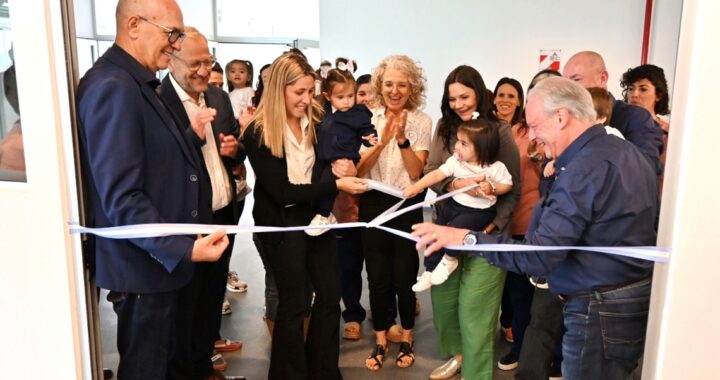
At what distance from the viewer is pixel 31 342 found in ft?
5.95

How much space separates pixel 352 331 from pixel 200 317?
1163 millimetres

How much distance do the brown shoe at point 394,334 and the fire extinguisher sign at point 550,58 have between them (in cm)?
462

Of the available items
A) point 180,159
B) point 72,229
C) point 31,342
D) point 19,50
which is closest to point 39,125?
point 19,50

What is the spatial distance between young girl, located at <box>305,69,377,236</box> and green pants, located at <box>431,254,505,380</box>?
0.76 m

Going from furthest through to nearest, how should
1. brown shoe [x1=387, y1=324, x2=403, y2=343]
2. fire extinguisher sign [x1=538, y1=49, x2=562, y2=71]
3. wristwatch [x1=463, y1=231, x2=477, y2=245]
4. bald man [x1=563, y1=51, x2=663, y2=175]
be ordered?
fire extinguisher sign [x1=538, y1=49, x2=562, y2=71] < brown shoe [x1=387, y1=324, x2=403, y2=343] < bald man [x1=563, y1=51, x2=663, y2=175] < wristwatch [x1=463, y1=231, x2=477, y2=245]

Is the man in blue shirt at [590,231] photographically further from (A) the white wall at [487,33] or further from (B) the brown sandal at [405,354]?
(A) the white wall at [487,33]

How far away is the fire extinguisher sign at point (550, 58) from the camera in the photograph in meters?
6.96

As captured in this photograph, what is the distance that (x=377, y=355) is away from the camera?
3400mm

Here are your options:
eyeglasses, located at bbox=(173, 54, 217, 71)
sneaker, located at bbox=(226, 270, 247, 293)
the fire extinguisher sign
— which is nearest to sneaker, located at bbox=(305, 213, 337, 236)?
eyeglasses, located at bbox=(173, 54, 217, 71)

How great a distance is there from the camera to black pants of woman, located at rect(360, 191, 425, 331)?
3279 mm

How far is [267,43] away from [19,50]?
8.94m

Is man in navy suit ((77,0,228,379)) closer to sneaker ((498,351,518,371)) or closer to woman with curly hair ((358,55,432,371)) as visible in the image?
woman with curly hair ((358,55,432,371))

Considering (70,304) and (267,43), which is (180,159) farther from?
(267,43)

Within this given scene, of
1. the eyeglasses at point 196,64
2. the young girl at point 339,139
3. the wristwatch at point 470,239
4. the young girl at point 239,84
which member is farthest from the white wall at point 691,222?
the young girl at point 239,84
